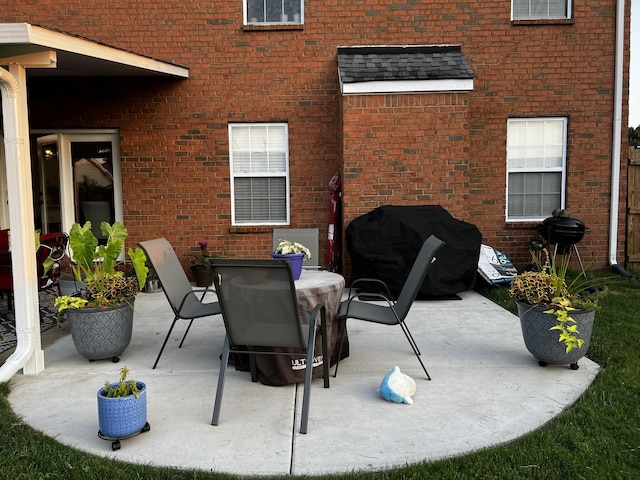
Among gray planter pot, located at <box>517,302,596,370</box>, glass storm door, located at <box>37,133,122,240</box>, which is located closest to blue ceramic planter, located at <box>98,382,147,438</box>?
gray planter pot, located at <box>517,302,596,370</box>

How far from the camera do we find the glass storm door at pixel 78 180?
8.52m

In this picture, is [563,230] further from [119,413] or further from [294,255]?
[119,413]

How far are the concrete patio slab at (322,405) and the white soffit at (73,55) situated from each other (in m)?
2.53

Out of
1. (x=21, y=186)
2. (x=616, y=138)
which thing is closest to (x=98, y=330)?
(x=21, y=186)

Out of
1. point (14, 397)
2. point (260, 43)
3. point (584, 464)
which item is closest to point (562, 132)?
point (260, 43)

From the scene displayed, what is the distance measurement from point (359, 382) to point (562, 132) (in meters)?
6.10

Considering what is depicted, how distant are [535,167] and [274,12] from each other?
459cm

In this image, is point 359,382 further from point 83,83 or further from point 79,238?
point 83,83

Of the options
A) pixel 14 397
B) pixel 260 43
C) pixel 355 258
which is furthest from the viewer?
pixel 260 43

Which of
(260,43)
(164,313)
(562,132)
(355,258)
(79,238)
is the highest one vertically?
(260,43)

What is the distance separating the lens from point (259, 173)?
842 centimetres

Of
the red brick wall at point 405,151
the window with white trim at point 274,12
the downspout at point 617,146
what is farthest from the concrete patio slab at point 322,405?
the window with white trim at point 274,12

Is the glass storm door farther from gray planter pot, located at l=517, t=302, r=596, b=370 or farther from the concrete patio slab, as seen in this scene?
gray planter pot, located at l=517, t=302, r=596, b=370

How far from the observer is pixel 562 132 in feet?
27.5
